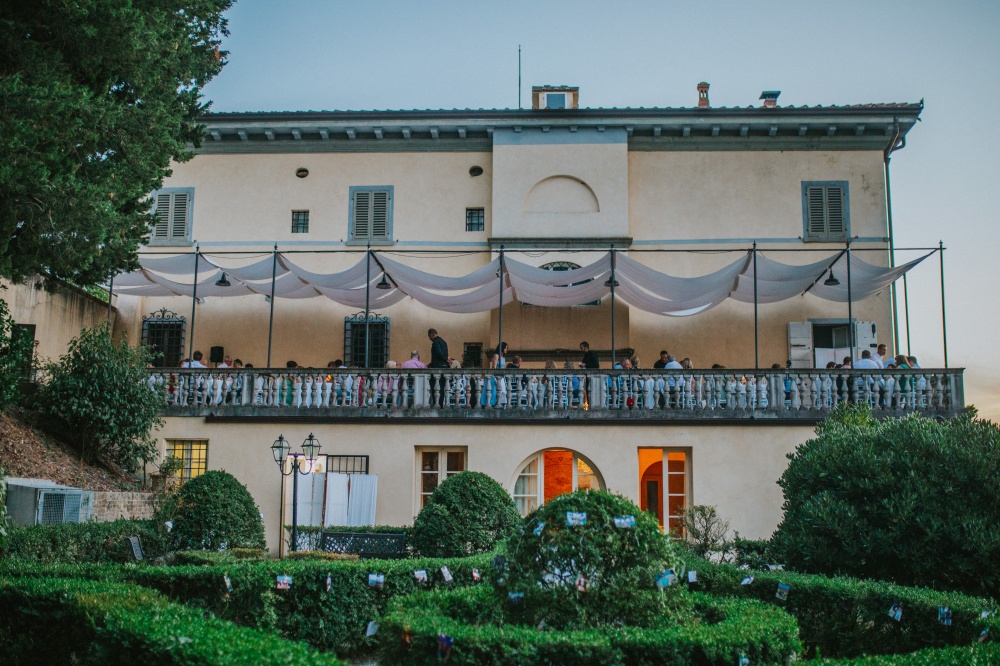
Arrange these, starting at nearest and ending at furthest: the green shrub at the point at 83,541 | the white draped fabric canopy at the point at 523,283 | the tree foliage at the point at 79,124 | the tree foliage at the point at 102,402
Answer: the tree foliage at the point at 79,124, the green shrub at the point at 83,541, the tree foliage at the point at 102,402, the white draped fabric canopy at the point at 523,283

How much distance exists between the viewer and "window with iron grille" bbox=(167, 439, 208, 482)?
69.4 feet

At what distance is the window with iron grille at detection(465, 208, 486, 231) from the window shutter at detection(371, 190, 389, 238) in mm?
2084

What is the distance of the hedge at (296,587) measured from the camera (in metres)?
11.3

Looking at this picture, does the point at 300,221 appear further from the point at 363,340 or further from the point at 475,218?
the point at 475,218

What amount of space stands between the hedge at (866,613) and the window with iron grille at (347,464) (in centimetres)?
1070

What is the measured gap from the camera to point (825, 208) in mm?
25531

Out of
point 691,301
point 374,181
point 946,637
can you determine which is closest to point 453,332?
point 374,181

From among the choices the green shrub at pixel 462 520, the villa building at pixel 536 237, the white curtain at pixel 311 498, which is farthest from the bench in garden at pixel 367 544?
the villa building at pixel 536 237

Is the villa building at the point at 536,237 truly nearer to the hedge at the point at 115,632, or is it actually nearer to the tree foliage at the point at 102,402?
the tree foliage at the point at 102,402

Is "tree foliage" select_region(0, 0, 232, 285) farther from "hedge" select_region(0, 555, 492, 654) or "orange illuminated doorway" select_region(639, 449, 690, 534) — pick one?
"orange illuminated doorway" select_region(639, 449, 690, 534)

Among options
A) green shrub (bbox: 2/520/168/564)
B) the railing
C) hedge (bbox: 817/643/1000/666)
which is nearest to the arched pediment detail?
the railing

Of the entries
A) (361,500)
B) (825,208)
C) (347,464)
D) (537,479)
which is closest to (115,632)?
(361,500)

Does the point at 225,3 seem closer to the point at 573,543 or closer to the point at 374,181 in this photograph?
the point at 374,181

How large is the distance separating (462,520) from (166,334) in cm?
1448
